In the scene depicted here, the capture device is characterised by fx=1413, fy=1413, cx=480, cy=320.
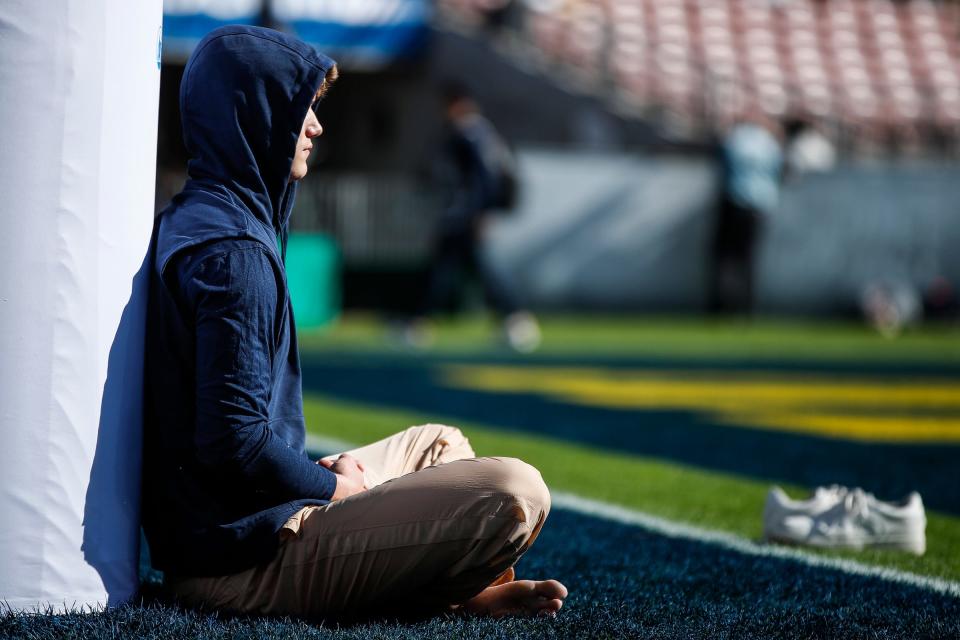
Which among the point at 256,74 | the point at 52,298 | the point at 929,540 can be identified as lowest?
the point at 929,540

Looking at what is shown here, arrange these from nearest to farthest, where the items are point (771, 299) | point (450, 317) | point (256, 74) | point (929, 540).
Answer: point (256, 74)
point (929, 540)
point (450, 317)
point (771, 299)

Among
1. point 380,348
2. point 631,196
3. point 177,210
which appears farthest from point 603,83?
point 177,210

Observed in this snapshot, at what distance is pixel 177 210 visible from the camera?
3.12 m

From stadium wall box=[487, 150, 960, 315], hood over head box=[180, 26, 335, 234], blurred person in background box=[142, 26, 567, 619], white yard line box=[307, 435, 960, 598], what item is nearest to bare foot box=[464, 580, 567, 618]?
blurred person in background box=[142, 26, 567, 619]

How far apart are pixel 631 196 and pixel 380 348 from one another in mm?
6734

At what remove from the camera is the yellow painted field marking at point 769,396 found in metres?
7.67

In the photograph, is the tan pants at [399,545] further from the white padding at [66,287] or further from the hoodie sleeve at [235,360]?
the white padding at [66,287]

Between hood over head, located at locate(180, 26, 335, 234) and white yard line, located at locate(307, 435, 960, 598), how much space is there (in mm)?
1983

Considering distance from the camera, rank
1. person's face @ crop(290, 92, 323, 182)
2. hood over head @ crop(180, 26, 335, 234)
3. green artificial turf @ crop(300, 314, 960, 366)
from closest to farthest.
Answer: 1. hood over head @ crop(180, 26, 335, 234)
2. person's face @ crop(290, 92, 323, 182)
3. green artificial turf @ crop(300, 314, 960, 366)

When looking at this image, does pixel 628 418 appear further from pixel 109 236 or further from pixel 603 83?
pixel 603 83

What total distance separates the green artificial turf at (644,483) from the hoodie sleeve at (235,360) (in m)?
2.11

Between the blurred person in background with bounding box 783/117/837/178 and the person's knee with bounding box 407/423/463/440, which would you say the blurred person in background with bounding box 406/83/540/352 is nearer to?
the blurred person in background with bounding box 783/117/837/178

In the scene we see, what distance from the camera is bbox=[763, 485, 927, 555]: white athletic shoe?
4.35 m

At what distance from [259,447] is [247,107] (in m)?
0.71
